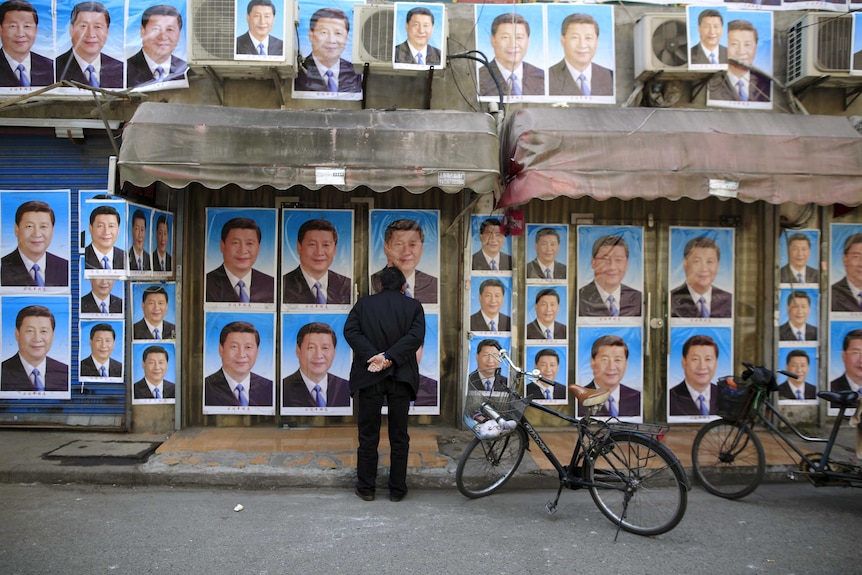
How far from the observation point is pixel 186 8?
6.72 m

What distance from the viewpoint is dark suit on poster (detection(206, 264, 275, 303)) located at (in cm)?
691

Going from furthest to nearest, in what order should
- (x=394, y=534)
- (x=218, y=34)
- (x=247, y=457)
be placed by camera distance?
1. (x=218, y=34)
2. (x=247, y=457)
3. (x=394, y=534)

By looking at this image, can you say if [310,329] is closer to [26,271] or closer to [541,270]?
[541,270]

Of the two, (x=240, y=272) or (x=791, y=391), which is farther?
(x=791, y=391)

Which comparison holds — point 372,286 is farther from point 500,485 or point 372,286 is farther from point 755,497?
point 755,497

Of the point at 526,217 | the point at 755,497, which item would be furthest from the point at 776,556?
the point at 526,217

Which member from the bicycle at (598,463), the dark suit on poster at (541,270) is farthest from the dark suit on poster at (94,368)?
the dark suit on poster at (541,270)

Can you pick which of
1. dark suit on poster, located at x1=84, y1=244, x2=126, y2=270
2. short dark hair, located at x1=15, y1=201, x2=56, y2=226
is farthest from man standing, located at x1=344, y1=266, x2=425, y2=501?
short dark hair, located at x1=15, y1=201, x2=56, y2=226

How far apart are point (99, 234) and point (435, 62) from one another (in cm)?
406

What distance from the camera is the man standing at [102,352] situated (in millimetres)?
6707

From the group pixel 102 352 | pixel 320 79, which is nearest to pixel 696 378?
pixel 320 79

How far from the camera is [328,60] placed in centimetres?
683

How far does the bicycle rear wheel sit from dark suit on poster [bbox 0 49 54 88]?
26.1ft

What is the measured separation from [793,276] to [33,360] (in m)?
9.17
